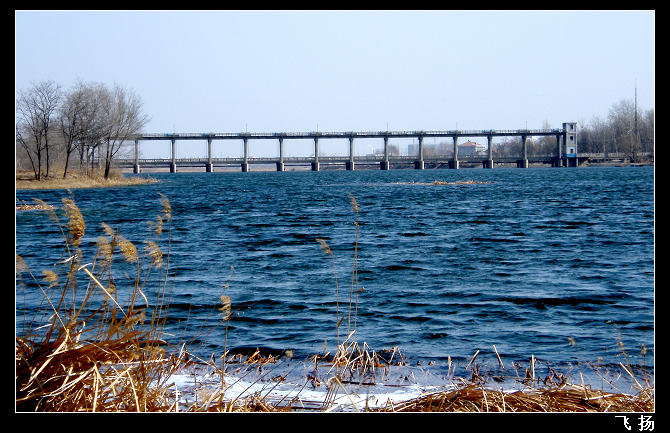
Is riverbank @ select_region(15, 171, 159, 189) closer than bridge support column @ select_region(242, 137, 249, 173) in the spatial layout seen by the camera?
Yes

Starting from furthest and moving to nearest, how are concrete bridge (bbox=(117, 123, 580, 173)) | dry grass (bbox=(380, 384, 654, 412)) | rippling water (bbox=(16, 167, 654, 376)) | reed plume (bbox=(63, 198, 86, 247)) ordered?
concrete bridge (bbox=(117, 123, 580, 173)) → rippling water (bbox=(16, 167, 654, 376)) → dry grass (bbox=(380, 384, 654, 412)) → reed plume (bbox=(63, 198, 86, 247))

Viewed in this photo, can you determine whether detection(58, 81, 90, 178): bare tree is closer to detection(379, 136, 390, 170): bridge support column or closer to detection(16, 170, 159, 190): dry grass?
detection(16, 170, 159, 190): dry grass

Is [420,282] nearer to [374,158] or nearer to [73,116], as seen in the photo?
[73,116]

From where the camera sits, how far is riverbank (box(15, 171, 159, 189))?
5922 centimetres

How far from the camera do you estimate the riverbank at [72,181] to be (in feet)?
194

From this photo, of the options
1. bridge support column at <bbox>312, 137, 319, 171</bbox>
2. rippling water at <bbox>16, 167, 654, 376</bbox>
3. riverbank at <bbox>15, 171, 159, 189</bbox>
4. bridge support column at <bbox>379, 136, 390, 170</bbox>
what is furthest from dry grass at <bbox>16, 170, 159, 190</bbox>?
bridge support column at <bbox>379, 136, 390, 170</bbox>

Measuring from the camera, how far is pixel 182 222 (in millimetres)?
31469

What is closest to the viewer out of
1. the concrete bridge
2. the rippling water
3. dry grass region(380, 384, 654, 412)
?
dry grass region(380, 384, 654, 412)
